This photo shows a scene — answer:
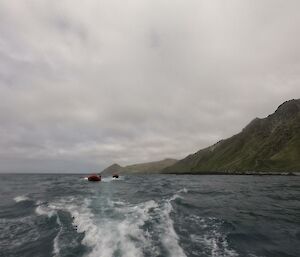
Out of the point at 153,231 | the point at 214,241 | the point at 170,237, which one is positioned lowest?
the point at 214,241

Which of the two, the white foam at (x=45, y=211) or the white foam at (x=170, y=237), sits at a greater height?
the white foam at (x=45, y=211)

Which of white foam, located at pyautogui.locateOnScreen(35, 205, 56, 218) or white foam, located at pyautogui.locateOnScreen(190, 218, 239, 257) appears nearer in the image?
white foam, located at pyautogui.locateOnScreen(190, 218, 239, 257)

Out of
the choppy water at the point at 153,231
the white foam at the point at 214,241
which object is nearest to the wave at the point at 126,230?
the choppy water at the point at 153,231

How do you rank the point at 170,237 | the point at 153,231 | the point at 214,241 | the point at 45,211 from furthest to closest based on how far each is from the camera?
1. the point at 45,211
2. the point at 153,231
3. the point at 170,237
4. the point at 214,241

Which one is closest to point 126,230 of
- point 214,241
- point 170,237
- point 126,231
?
point 126,231

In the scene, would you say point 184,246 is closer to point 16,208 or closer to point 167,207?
point 167,207

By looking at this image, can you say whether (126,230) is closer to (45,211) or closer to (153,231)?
(153,231)

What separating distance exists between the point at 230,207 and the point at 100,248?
2034 cm

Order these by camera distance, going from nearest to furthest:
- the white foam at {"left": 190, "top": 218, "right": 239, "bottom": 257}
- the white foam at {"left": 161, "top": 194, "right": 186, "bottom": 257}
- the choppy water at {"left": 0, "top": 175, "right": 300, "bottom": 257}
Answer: the white foam at {"left": 190, "top": 218, "right": 239, "bottom": 257} < the white foam at {"left": 161, "top": 194, "right": 186, "bottom": 257} < the choppy water at {"left": 0, "top": 175, "right": 300, "bottom": 257}

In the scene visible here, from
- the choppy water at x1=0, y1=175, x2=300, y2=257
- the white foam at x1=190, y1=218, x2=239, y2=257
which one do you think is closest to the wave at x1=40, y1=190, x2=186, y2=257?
the choppy water at x1=0, y1=175, x2=300, y2=257

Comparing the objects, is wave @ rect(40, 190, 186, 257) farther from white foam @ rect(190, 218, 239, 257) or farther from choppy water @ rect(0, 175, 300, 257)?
white foam @ rect(190, 218, 239, 257)

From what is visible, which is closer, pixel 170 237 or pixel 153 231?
pixel 170 237

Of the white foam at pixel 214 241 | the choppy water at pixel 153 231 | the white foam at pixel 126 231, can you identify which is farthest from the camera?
the choppy water at pixel 153 231

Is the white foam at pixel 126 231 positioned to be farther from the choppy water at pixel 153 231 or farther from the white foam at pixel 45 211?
the white foam at pixel 45 211
